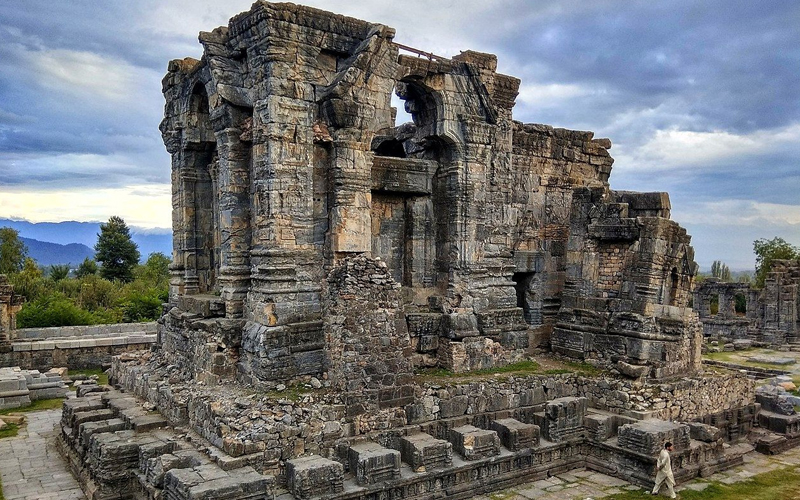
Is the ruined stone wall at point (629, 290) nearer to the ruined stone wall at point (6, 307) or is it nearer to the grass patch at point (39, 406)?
the grass patch at point (39, 406)

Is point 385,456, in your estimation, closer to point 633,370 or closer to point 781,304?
point 633,370

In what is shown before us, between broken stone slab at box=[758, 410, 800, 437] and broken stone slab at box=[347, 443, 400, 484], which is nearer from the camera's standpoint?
broken stone slab at box=[347, 443, 400, 484]

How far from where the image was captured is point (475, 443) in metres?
10.4

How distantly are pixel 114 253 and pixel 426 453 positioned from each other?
46.2m

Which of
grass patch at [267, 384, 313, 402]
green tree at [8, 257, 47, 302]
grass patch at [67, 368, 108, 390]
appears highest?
green tree at [8, 257, 47, 302]

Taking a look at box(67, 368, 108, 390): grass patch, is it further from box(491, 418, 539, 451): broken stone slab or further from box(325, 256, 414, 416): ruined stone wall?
box(491, 418, 539, 451): broken stone slab

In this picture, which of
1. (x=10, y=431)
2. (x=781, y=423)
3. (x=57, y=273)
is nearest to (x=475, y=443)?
(x=781, y=423)

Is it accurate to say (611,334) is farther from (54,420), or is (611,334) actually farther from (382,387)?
(54,420)

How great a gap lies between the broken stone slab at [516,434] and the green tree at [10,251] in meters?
45.7

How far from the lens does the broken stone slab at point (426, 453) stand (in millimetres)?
9727

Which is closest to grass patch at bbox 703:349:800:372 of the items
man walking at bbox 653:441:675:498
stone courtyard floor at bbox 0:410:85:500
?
man walking at bbox 653:441:675:498

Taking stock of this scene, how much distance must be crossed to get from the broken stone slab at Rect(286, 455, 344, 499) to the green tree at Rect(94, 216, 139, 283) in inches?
1773

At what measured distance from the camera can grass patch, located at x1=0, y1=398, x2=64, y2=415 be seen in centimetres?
1656

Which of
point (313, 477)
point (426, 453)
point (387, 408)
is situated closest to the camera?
point (313, 477)
